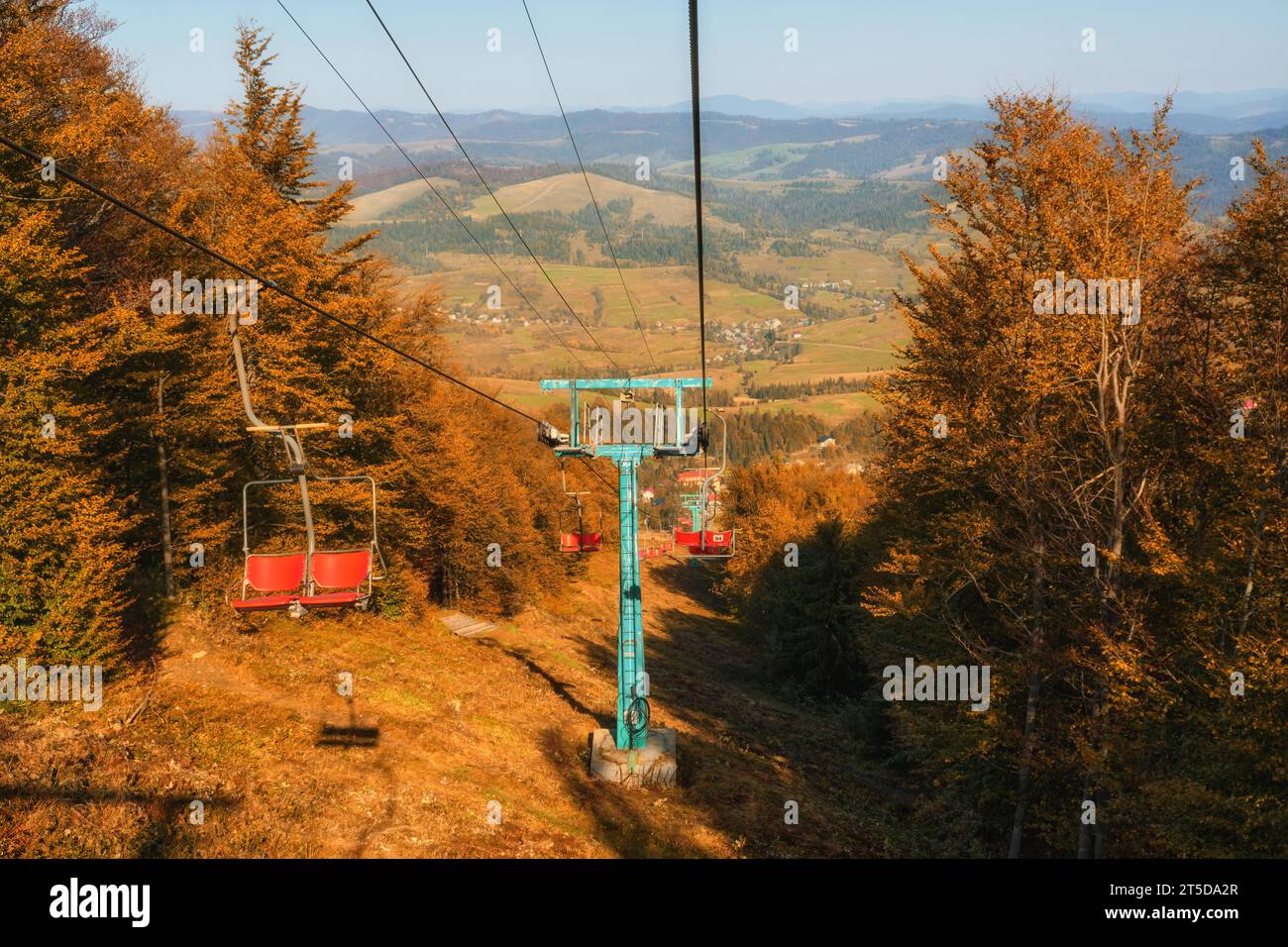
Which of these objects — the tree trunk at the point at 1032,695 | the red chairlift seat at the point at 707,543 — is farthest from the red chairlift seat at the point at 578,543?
the tree trunk at the point at 1032,695

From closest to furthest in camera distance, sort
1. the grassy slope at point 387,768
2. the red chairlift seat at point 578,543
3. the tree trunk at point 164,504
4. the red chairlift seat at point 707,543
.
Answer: the grassy slope at point 387,768
the tree trunk at point 164,504
the red chairlift seat at point 707,543
the red chairlift seat at point 578,543

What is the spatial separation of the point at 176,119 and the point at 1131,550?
47.1 m

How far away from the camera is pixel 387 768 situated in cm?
2144

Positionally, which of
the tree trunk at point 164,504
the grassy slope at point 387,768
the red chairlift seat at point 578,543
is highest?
the tree trunk at point 164,504

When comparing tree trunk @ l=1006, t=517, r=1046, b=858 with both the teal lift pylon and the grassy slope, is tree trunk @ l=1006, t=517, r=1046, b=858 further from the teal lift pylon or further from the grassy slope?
the teal lift pylon

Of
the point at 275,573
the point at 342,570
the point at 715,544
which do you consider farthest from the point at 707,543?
the point at 275,573

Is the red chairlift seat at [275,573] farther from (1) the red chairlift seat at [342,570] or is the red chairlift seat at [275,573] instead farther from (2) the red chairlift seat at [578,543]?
(2) the red chairlift seat at [578,543]

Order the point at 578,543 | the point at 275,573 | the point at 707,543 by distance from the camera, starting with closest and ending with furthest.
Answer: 1. the point at 275,573
2. the point at 707,543
3. the point at 578,543

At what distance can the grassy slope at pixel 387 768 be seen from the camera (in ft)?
53.6

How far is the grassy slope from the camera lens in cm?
1633

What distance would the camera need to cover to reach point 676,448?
2388cm

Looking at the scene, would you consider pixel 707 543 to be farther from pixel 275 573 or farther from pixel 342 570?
pixel 275 573

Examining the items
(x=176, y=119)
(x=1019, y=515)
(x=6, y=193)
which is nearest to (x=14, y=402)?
(x=6, y=193)
